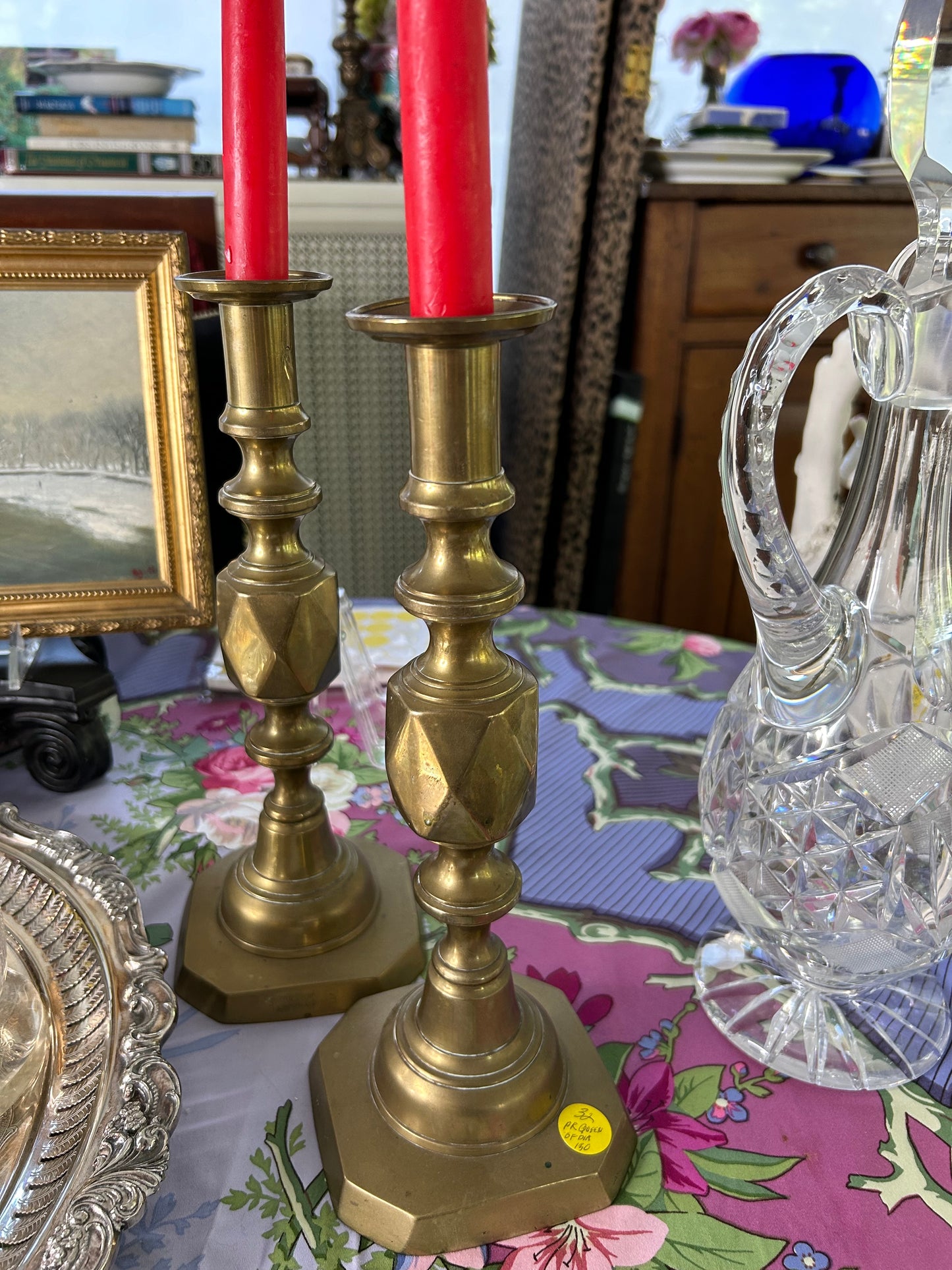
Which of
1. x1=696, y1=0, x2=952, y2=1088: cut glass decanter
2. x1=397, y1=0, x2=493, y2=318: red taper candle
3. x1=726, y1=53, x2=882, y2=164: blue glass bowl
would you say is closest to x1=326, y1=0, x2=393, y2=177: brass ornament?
x1=726, y1=53, x2=882, y2=164: blue glass bowl

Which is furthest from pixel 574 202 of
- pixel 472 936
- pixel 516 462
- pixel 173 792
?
pixel 472 936

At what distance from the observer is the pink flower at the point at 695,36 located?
5.10ft

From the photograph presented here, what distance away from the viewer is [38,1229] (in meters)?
0.28

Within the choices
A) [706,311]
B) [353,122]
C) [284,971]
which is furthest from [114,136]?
[284,971]

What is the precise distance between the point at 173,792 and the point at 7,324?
0.96 feet

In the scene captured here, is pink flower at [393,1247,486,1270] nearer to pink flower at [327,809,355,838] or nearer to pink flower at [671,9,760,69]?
pink flower at [327,809,355,838]

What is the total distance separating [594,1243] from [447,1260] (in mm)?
50

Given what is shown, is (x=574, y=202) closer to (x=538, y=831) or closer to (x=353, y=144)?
(x=353, y=144)

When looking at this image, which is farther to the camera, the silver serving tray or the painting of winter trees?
the painting of winter trees

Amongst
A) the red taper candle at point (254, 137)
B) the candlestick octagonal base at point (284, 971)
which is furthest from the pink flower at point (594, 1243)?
the red taper candle at point (254, 137)

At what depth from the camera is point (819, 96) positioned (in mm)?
1587

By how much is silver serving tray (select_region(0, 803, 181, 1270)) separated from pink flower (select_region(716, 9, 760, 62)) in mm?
1633

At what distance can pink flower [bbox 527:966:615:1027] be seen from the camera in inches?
16.9

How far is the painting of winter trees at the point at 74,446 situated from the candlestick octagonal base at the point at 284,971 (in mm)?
248
